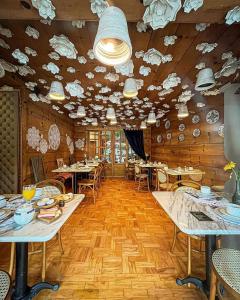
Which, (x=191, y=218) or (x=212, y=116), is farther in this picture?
(x=212, y=116)

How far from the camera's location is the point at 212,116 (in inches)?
158

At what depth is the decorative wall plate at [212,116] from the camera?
12.8 feet

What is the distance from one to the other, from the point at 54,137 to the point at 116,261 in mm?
4387

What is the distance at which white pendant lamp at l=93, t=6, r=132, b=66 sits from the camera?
3.11 feet

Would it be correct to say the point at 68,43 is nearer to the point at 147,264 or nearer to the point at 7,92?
the point at 7,92

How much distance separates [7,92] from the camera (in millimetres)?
3422

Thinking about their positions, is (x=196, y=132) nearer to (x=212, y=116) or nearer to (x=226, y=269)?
(x=212, y=116)

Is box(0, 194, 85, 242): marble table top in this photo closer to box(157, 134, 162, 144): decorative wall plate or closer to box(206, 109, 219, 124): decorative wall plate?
box(206, 109, 219, 124): decorative wall plate

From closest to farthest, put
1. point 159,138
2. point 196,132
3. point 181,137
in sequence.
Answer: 1. point 196,132
2. point 181,137
3. point 159,138

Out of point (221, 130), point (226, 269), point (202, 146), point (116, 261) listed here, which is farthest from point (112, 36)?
point (202, 146)

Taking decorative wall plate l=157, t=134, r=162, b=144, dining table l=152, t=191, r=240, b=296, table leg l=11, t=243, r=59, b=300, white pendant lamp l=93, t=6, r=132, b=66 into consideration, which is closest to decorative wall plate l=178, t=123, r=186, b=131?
decorative wall plate l=157, t=134, r=162, b=144

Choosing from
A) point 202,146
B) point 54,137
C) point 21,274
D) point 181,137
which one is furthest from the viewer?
point 54,137

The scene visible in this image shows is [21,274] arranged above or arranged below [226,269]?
below

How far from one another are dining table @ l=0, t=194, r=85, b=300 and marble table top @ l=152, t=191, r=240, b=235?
785 mm
